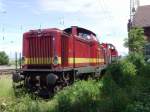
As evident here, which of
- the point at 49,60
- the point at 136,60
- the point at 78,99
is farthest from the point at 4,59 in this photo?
the point at 78,99

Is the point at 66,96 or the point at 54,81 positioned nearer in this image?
the point at 66,96

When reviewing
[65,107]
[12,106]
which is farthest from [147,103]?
[12,106]

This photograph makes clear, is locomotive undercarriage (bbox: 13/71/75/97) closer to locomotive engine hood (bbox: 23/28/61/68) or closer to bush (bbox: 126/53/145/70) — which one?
locomotive engine hood (bbox: 23/28/61/68)

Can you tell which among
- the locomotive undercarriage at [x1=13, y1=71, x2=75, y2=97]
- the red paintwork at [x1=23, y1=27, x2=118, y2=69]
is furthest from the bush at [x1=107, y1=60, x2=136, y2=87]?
the locomotive undercarriage at [x1=13, y1=71, x2=75, y2=97]

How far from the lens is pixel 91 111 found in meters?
10.3

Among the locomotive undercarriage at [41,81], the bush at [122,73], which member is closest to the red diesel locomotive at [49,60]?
the locomotive undercarriage at [41,81]

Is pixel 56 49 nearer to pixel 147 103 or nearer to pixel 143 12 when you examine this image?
pixel 147 103

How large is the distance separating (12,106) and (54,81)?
3311 millimetres

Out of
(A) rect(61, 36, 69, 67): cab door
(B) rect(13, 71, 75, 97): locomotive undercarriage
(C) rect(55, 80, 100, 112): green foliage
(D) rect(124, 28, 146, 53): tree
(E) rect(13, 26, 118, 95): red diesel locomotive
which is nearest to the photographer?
(C) rect(55, 80, 100, 112): green foliage

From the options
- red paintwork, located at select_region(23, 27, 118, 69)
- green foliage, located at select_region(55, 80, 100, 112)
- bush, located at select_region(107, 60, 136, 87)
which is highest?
red paintwork, located at select_region(23, 27, 118, 69)

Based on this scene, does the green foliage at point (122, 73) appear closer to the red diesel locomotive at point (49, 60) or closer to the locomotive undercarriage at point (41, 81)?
the red diesel locomotive at point (49, 60)

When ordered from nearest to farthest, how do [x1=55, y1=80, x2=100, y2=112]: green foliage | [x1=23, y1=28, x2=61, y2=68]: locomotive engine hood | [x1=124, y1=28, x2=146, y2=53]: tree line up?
1. [x1=55, y1=80, x2=100, y2=112]: green foliage
2. [x1=23, y1=28, x2=61, y2=68]: locomotive engine hood
3. [x1=124, y1=28, x2=146, y2=53]: tree

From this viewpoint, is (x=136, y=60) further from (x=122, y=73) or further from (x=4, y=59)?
(x=4, y=59)

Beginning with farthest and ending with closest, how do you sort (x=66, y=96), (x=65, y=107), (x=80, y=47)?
(x=80, y=47) < (x=66, y=96) < (x=65, y=107)
